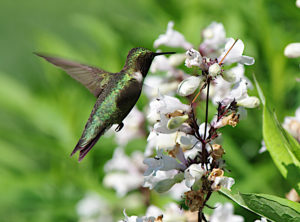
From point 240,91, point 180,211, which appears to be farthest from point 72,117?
point 240,91

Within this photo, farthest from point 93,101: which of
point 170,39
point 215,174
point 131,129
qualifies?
point 215,174

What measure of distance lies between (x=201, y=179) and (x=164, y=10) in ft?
6.45

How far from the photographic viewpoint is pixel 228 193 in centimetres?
105

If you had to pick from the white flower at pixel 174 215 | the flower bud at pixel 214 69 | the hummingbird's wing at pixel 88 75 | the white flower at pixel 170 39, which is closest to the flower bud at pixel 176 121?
the flower bud at pixel 214 69

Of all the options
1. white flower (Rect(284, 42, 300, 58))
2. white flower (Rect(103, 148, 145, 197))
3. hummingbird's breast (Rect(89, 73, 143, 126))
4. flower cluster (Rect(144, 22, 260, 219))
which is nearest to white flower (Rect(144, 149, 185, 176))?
flower cluster (Rect(144, 22, 260, 219))

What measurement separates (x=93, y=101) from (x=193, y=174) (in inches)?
71.0

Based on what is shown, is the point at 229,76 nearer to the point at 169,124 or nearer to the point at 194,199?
the point at 169,124

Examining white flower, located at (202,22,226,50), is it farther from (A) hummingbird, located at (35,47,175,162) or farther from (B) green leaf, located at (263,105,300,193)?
(B) green leaf, located at (263,105,300,193)

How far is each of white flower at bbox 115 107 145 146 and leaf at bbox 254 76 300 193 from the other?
45.6 inches

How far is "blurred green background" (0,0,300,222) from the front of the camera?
2.31 metres

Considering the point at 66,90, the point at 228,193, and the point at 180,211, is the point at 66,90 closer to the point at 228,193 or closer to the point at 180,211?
the point at 180,211

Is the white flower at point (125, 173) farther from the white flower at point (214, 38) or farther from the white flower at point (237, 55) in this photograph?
the white flower at point (237, 55)

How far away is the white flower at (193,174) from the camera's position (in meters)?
1.12

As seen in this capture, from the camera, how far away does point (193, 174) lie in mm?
1124
